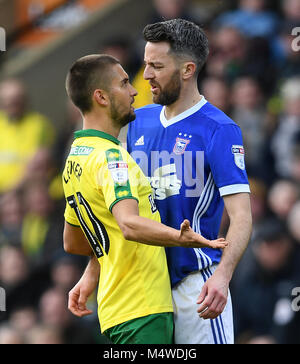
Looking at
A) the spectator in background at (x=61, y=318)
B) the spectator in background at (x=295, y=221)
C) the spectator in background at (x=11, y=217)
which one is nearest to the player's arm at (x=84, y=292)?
the spectator in background at (x=295, y=221)

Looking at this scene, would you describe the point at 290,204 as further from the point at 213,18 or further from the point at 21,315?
the point at 21,315

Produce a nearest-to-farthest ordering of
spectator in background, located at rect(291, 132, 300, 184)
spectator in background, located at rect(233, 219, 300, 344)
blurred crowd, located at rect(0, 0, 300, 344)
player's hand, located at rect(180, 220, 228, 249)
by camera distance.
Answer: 1. player's hand, located at rect(180, 220, 228, 249)
2. spectator in background, located at rect(233, 219, 300, 344)
3. blurred crowd, located at rect(0, 0, 300, 344)
4. spectator in background, located at rect(291, 132, 300, 184)

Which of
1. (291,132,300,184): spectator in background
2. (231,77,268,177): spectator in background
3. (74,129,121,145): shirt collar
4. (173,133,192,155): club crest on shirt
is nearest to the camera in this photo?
(74,129,121,145): shirt collar

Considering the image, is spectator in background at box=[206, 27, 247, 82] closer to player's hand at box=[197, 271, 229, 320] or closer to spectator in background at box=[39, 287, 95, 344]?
spectator in background at box=[39, 287, 95, 344]

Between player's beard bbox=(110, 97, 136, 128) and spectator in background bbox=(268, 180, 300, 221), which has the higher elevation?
player's beard bbox=(110, 97, 136, 128)

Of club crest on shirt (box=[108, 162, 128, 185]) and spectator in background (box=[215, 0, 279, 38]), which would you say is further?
spectator in background (box=[215, 0, 279, 38])

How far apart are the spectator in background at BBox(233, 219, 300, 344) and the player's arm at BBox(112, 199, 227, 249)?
298cm

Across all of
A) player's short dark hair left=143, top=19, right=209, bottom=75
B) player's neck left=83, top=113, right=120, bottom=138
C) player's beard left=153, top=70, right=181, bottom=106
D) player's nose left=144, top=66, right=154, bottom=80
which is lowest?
player's neck left=83, top=113, right=120, bottom=138

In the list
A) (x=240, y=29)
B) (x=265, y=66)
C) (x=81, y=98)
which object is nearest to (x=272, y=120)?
(x=265, y=66)

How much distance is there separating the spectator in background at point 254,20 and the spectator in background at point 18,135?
2.19m

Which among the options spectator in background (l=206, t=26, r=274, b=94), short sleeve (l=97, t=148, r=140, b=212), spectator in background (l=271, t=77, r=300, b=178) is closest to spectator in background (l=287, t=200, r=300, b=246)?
spectator in background (l=271, t=77, r=300, b=178)

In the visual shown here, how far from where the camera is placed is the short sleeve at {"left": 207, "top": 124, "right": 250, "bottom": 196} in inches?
155

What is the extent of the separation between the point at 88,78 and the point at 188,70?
549mm

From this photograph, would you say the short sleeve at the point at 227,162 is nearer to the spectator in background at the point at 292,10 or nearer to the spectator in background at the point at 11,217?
the spectator in background at the point at 292,10
